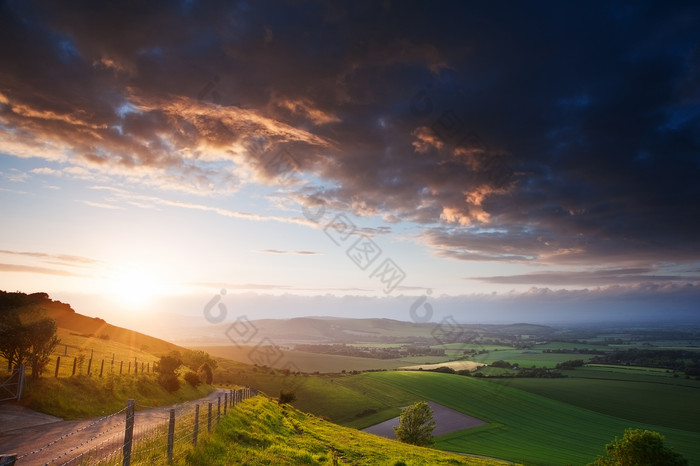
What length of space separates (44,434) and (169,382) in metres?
31.2

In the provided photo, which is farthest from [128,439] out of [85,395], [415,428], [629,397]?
[629,397]

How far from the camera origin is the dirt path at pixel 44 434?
17.3 m

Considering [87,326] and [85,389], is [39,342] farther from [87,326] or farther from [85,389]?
[87,326]

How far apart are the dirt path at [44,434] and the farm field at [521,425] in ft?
219

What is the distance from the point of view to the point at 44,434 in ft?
70.2

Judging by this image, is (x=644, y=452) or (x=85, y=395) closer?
(x=85, y=395)

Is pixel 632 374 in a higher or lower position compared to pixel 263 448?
lower

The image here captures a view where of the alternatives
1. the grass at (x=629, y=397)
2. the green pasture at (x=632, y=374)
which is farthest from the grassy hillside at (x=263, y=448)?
the green pasture at (x=632, y=374)

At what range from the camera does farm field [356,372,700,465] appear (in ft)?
241

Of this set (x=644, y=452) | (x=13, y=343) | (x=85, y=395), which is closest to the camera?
(x=13, y=343)

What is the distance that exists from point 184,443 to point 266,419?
15532 mm

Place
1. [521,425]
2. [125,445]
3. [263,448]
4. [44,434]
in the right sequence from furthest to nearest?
[521,425]
[263,448]
[44,434]
[125,445]

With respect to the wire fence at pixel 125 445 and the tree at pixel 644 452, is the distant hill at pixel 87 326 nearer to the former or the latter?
the wire fence at pixel 125 445

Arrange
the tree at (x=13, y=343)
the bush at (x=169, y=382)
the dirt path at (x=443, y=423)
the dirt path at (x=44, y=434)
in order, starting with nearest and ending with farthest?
the dirt path at (x=44, y=434) → the tree at (x=13, y=343) → the bush at (x=169, y=382) → the dirt path at (x=443, y=423)
